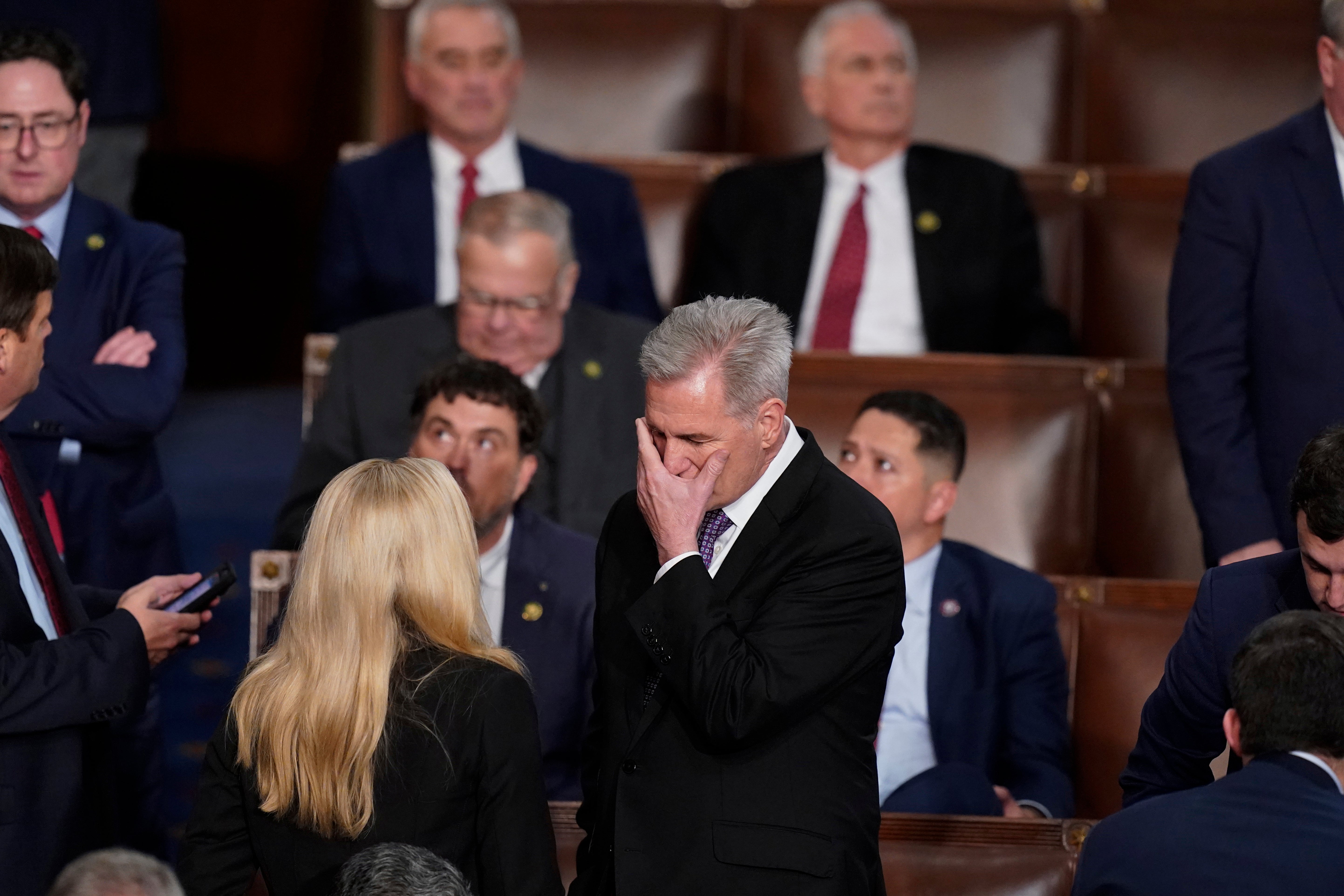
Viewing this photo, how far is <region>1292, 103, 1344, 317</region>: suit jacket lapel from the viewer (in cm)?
293

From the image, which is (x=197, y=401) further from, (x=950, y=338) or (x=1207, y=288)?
(x=1207, y=288)

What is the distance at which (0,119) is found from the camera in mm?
2977

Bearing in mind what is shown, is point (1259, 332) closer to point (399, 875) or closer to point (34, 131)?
point (399, 875)

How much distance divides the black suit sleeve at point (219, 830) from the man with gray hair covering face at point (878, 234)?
2.28 m

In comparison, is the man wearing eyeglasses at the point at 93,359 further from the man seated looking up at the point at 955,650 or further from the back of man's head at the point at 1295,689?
the back of man's head at the point at 1295,689

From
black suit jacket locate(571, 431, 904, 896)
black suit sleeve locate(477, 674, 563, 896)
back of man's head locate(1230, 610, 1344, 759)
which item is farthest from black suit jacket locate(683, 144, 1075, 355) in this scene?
back of man's head locate(1230, 610, 1344, 759)

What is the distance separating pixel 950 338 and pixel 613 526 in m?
2.09

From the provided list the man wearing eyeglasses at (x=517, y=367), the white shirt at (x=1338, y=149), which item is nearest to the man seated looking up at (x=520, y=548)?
the man wearing eyeglasses at (x=517, y=367)

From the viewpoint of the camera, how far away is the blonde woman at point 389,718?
6.37 ft

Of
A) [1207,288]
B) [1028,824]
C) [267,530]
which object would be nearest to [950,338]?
[1207,288]

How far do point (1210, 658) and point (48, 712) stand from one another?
145cm

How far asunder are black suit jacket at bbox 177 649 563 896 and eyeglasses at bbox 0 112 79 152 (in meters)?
1.42

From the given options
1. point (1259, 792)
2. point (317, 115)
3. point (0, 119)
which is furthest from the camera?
point (317, 115)

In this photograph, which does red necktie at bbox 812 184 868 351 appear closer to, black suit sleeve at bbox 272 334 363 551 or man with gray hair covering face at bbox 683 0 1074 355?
man with gray hair covering face at bbox 683 0 1074 355
